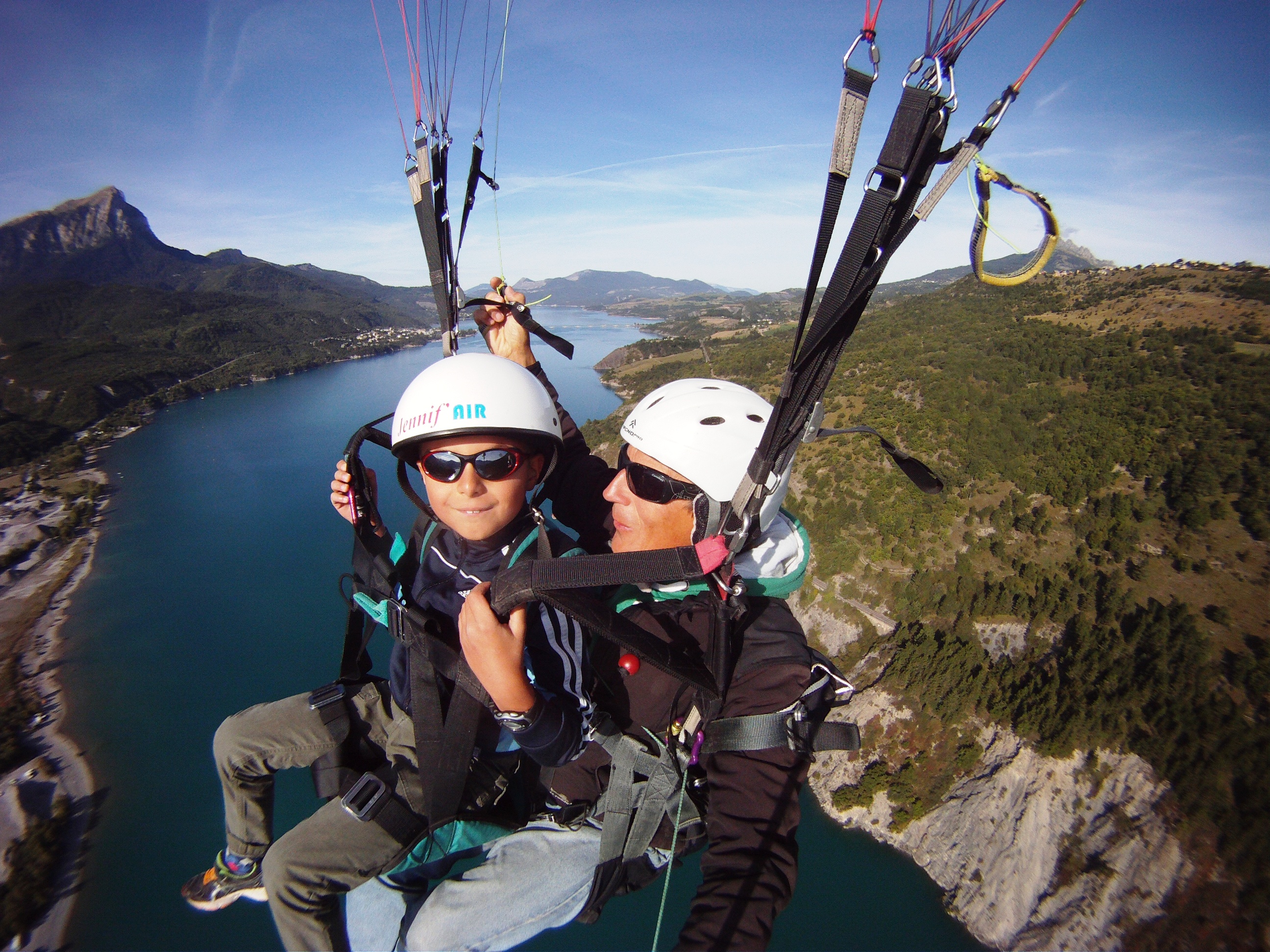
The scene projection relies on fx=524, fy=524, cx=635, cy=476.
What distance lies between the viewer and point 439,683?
1.95 m

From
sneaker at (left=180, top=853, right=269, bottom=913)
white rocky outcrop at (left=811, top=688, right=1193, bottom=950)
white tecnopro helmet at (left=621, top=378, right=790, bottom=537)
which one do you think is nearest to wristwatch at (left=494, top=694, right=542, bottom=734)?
white tecnopro helmet at (left=621, top=378, right=790, bottom=537)

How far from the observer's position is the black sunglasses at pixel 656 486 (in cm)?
212

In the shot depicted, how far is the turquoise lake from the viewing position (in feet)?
53.2

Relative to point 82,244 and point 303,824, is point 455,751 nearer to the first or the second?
point 303,824

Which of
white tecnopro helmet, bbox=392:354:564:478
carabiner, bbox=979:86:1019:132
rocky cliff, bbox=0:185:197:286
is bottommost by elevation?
white tecnopro helmet, bbox=392:354:564:478

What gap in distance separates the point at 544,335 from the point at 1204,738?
91.5 feet

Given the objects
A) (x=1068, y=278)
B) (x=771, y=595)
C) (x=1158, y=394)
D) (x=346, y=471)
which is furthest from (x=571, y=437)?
(x=1068, y=278)

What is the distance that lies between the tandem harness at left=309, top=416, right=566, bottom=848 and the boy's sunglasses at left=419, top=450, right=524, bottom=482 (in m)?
0.22

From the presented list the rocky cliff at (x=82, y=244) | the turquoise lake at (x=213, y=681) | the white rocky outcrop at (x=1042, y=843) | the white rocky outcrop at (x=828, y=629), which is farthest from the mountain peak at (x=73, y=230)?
the white rocky outcrop at (x=1042, y=843)

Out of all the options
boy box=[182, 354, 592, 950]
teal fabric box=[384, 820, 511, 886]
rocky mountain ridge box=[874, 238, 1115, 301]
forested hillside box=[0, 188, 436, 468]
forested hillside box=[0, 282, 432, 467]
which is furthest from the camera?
rocky mountain ridge box=[874, 238, 1115, 301]

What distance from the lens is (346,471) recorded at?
2.21 metres

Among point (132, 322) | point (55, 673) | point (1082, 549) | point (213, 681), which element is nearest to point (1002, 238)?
point (213, 681)

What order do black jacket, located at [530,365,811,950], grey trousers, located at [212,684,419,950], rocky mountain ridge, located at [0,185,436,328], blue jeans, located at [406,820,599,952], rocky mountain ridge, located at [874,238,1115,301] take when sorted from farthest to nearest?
rocky mountain ridge, located at [0,185,436,328], rocky mountain ridge, located at [874,238,1115,301], blue jeans, located at [406,820,599,952], grey trousers, located at [212,684,419,950], black jacket, located at [530,365,811,950]

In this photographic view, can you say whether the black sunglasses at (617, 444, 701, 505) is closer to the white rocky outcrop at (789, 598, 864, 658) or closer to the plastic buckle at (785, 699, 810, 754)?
the plastic buckle at (785, 699, 810, 754)
